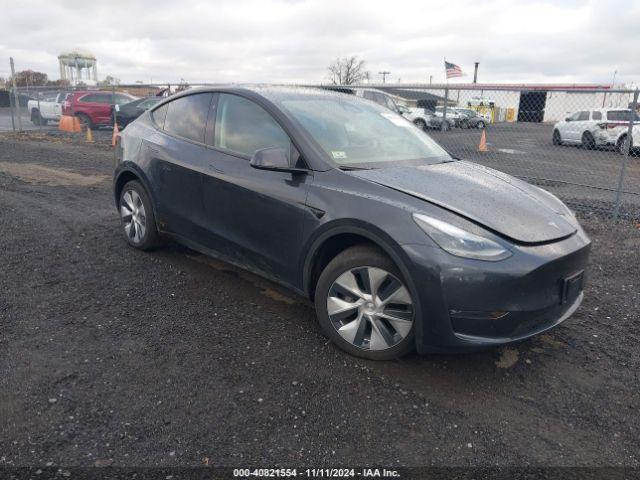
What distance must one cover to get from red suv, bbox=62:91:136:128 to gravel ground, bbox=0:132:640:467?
17072 mm

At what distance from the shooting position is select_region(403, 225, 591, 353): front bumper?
2723mm

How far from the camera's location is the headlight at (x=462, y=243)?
9.05ft

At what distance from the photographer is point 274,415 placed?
8.77ft

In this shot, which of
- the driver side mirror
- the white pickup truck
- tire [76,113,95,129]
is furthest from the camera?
the white pickup truck

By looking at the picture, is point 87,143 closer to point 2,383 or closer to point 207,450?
point 2,383

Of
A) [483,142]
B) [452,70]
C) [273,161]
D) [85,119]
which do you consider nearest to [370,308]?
[273,161]

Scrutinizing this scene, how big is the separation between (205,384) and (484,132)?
1305 centimetres

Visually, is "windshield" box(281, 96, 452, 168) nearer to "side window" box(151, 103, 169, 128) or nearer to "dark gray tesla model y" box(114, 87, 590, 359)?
"dark gray tesla model y" box(114, 87, 590, 359)

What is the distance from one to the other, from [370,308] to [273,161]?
1.14m

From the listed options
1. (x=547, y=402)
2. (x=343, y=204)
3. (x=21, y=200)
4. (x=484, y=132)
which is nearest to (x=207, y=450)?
(x=343, y=204)

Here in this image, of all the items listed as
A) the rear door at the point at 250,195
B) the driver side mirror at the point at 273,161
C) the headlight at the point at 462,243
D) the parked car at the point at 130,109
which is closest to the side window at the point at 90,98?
the parked car at the point at 130,109

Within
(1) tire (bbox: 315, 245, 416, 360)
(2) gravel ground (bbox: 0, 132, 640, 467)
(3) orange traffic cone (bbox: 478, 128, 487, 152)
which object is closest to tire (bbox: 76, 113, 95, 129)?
(3) orange traffic cone (bbox: 478, 128, 487, 152)

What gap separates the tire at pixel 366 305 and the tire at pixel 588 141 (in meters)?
13.9

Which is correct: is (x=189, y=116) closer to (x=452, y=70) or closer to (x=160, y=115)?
(x=160, y=115)
